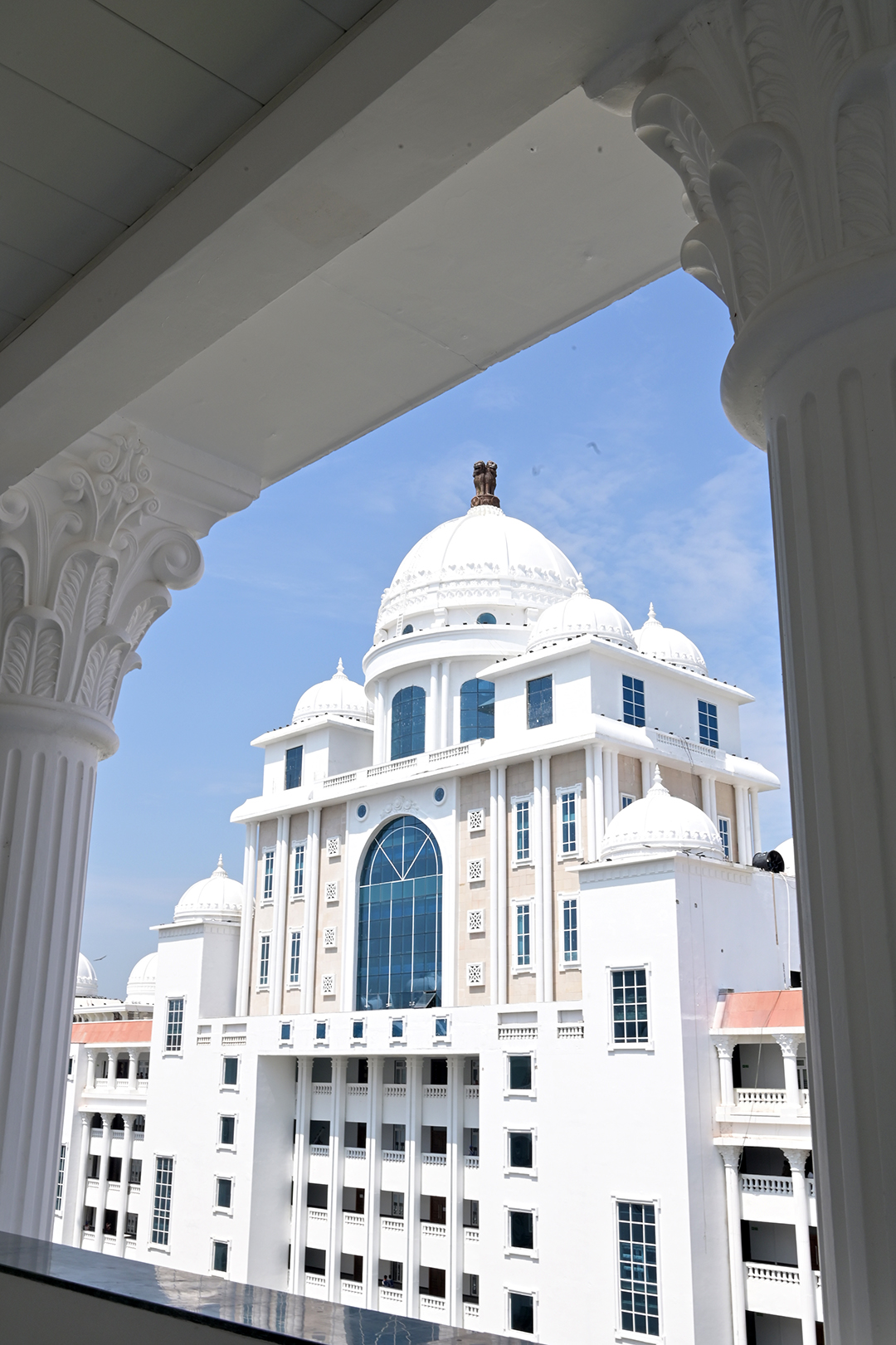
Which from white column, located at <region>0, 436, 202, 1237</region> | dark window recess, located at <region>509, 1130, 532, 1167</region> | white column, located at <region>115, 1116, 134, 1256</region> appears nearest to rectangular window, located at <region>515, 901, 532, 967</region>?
dark window recess, located at <region>509, 1130, 532, 1167</region>

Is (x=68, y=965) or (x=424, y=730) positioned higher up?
(x=424, y=730)

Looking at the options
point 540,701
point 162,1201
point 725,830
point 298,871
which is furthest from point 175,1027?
point 725,830

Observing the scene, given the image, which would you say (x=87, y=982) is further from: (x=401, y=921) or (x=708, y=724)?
(x=708, y=724)

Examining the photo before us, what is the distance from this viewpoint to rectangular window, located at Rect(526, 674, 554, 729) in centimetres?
2284

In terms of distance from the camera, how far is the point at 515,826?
2261 cm

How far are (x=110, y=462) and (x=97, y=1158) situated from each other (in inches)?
1248

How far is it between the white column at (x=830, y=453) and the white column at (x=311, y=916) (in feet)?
82.7

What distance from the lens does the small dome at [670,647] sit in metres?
24.8

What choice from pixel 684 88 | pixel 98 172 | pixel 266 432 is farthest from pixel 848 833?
pixel 266 432

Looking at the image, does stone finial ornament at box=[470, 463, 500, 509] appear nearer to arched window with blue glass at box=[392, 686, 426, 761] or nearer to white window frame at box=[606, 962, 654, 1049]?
arched window with blue glass at box=[392, 686, 426, 761]

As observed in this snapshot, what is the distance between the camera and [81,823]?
3301mm

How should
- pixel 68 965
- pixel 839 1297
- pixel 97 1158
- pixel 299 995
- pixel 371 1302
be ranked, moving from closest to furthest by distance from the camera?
pixel 839 1297
pixel 68 965
pixel 371 1302
pixel 299 995
pixel 97 1158

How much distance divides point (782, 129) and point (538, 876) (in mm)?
20773

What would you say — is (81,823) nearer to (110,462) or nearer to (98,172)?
(110,462)
